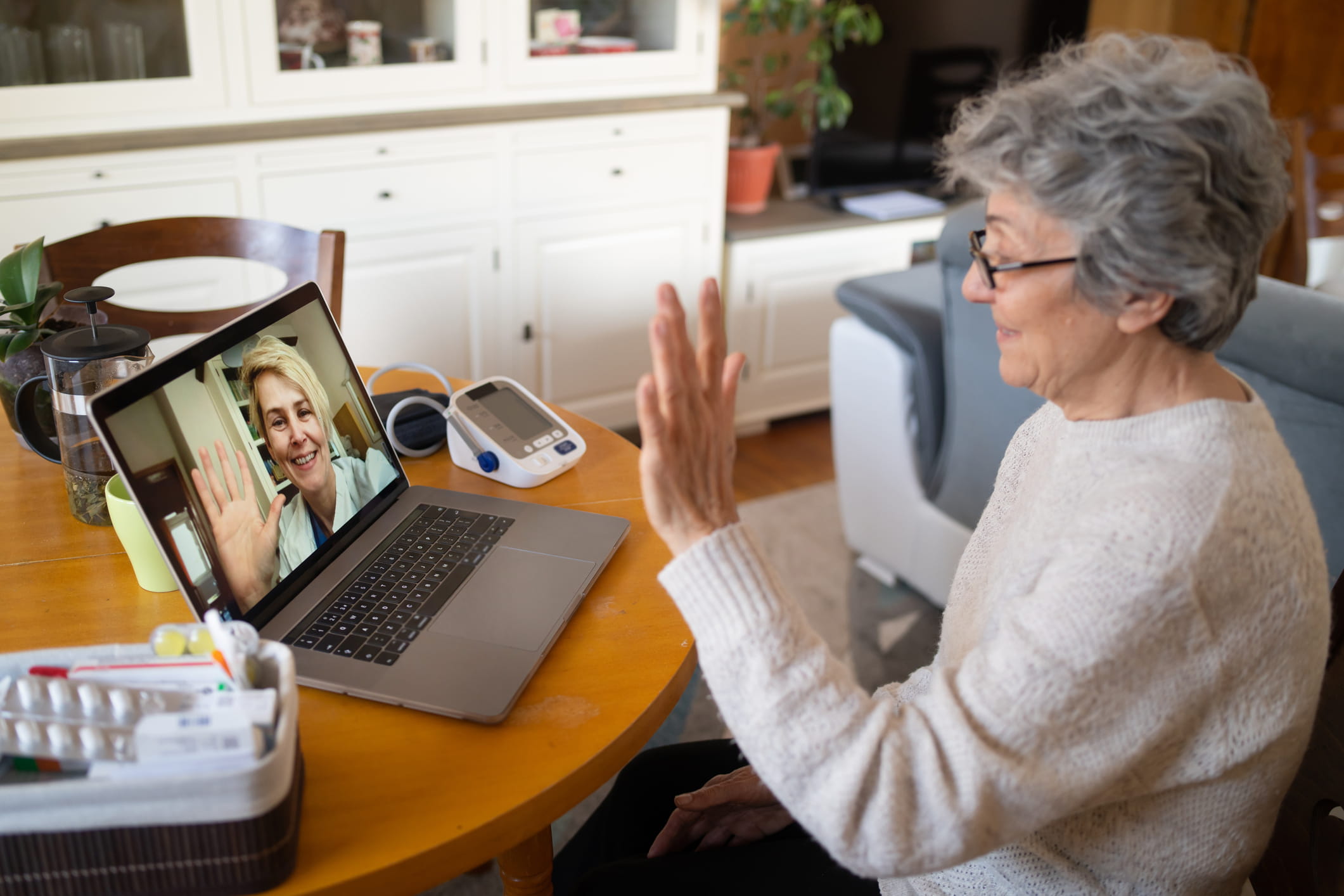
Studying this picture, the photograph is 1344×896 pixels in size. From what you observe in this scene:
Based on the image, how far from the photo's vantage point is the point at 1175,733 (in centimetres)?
79

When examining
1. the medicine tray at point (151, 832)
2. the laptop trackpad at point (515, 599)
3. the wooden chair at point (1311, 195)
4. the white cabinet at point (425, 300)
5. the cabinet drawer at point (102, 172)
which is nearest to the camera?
the medicine tray at point (151, 832)

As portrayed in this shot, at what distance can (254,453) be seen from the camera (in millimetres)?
960

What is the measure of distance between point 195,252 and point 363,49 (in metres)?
1.03

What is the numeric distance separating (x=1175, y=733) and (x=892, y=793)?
0.74ft

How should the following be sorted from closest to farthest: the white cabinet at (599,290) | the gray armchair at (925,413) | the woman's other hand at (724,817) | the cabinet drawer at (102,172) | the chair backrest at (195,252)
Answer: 1. the woman's other hand at (724,817)
2. the chair backrest at (195,252)
3. the gray armchair at (925,413)
4. the cabinet drawer at (102,172)
5. the white cabinet at (599,290)

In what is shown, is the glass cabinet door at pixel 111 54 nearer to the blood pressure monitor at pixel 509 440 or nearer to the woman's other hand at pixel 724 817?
the blood pressure monitor at pixel 509 440

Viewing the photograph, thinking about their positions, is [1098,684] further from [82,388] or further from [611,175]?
[611,175]

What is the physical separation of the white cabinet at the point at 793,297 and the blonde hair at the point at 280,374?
2111mm

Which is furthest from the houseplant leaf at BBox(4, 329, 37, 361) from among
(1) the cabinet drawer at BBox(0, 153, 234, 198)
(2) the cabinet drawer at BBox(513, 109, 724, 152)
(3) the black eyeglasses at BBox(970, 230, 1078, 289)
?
(2) the cabinet drawer at BBox(513, 109, 724, 152)

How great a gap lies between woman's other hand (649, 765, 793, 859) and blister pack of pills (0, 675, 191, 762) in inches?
22.3

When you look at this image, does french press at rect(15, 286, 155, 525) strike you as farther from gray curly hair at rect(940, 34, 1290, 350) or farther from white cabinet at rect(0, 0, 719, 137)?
white cabinet at rect(0, 0, 719, 137)

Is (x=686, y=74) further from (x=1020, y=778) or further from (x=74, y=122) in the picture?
(x=1020, y=778)

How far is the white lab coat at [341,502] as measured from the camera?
3.19ft

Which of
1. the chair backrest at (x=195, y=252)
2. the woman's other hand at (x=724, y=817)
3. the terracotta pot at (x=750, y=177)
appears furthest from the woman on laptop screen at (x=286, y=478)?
the terracotta pot at (x=750, y=177)
